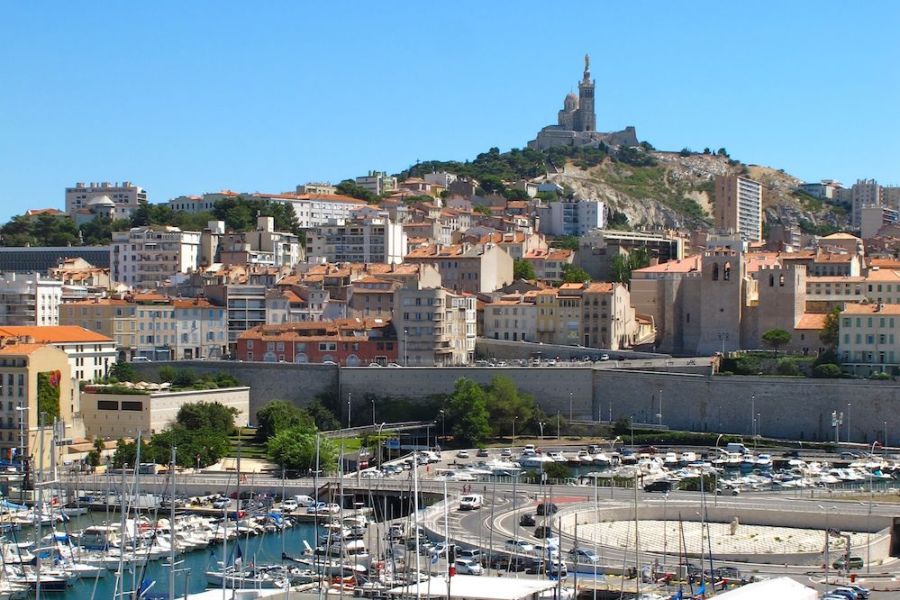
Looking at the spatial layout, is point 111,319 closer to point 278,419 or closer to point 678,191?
point 278,419

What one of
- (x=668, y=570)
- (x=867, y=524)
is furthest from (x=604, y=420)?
(x=668, y=570)

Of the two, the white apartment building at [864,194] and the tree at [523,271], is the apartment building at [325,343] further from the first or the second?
the white apartment building at [864,194]

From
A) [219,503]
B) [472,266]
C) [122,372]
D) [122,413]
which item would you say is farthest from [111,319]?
[219,503]

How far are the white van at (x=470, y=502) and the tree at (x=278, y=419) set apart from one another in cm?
1301

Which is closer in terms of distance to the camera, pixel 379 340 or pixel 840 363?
pixel 840 363

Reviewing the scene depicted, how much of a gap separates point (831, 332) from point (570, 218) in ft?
159

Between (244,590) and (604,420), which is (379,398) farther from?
(244,590)

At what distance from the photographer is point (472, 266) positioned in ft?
270

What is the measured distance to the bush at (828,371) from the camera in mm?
60875

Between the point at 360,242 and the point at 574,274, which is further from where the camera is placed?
the point at 360,242

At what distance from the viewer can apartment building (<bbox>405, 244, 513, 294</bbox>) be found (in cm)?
8200

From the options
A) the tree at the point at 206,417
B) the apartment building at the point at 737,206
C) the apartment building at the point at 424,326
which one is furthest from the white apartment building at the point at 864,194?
the tree at the point at 206,417

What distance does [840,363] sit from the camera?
61.9 metres

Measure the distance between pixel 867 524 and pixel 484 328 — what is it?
34.2 m
